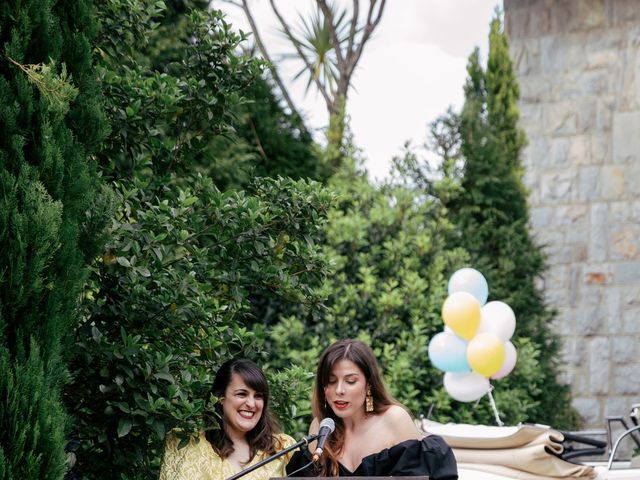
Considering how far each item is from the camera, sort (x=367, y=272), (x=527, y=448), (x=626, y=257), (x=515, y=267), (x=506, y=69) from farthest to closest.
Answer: (x=626, y=257), (x=506, y=69), (x=515, y=267), (x=367, y=272), (x=527, y=448)

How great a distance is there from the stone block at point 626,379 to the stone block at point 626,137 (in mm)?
2315

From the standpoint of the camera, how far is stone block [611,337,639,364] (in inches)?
454

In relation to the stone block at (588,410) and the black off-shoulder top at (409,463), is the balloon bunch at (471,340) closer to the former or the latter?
the black off-shoulder top at (409,463)

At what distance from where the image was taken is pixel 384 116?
785 inches

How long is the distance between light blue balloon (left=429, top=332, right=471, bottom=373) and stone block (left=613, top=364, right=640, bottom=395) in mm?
4397

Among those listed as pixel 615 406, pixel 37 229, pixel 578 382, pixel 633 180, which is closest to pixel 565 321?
pixel 578 382

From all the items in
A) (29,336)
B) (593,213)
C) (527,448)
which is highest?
(593,213)

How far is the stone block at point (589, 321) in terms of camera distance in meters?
11.7

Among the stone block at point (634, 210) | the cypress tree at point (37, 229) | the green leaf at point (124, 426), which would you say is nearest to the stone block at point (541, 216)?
the stone block at point (634, 210)

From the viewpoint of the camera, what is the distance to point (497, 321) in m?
7.69

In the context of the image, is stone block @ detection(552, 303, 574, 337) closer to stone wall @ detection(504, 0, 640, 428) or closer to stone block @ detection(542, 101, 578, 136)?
stone wall @ detection(504, 0, 640, 428)

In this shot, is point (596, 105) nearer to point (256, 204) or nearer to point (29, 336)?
point (256, 204)

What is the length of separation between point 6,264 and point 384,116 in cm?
1703

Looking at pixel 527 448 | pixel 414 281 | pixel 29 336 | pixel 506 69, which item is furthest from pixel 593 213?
pixel 29 336
